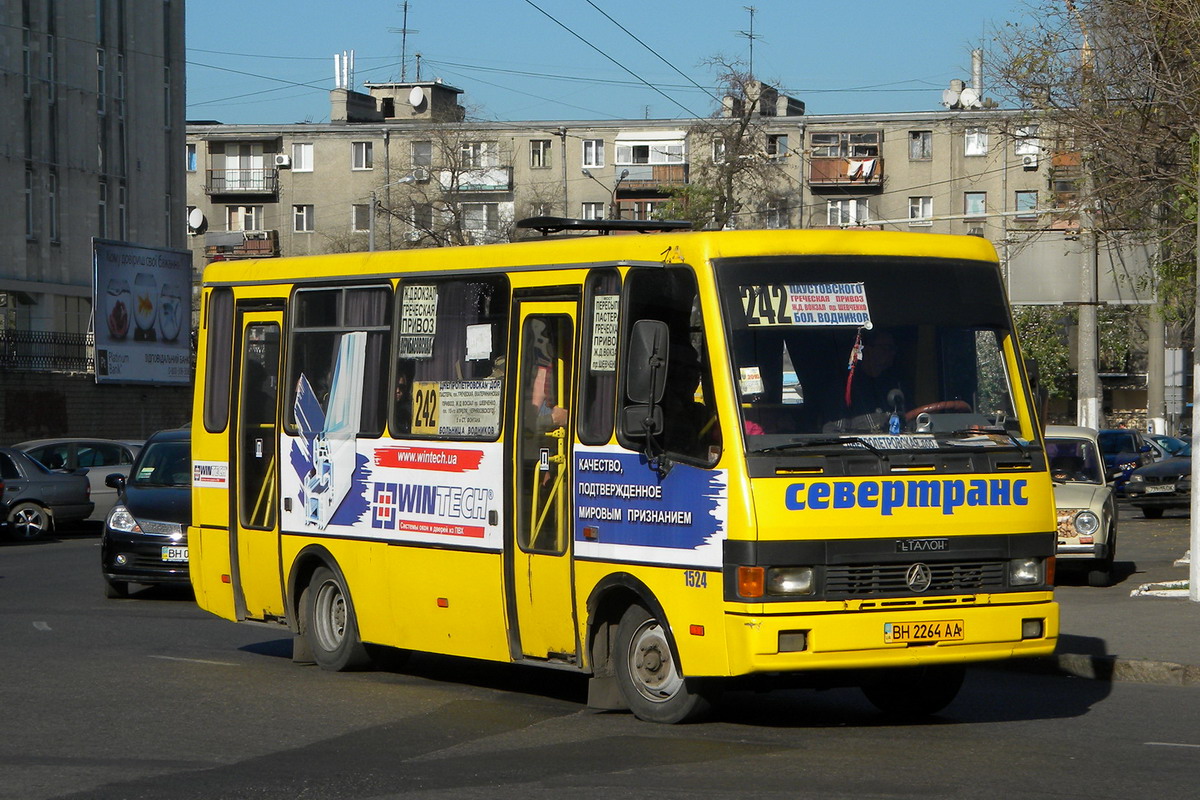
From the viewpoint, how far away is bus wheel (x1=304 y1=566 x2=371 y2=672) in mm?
12461

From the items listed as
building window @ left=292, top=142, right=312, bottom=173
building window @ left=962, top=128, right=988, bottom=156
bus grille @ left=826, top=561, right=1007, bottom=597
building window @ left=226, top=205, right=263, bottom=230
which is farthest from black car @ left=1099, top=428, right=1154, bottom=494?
building window @ left=226, top=205, right=263, bottom=230

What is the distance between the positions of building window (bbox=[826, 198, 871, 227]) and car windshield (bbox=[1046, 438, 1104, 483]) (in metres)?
61.5

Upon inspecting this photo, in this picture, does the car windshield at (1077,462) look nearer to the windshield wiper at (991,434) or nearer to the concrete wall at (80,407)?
the windshield wiper at (991,434)

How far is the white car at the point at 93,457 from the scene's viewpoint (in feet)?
102

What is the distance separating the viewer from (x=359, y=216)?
86.3 metres

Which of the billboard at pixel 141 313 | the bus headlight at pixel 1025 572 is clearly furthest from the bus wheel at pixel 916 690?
the billboard at pixel 141 313

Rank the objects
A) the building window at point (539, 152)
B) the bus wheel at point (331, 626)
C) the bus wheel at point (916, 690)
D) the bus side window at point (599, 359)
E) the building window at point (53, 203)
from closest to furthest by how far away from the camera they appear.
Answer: the bus side window at point (599, 359), the bus wheel at point (916, 690), the bus wheel at point (331, 626), the building window at point (53, 203), the building window at point (539, 152)

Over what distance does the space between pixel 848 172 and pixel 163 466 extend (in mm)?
63796

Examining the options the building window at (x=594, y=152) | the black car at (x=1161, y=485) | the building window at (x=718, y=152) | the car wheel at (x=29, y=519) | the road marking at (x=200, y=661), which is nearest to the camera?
the road marking at (x=200, y=661)

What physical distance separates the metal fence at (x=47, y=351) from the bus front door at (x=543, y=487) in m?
38.7

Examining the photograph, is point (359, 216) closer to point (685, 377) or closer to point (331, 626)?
point (331, 626)

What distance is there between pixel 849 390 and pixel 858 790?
2.38 metres

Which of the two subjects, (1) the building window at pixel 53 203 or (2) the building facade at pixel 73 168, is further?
(1) the building window at pixel 53 203

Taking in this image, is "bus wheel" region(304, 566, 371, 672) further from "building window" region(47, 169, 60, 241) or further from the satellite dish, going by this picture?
the satellite dish
